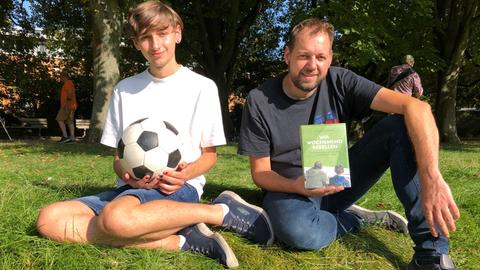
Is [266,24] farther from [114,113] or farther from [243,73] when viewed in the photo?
[114,113]

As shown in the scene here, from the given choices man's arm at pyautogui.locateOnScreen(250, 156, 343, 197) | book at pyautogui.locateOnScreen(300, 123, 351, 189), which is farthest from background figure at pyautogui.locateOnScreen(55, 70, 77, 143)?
book at pyautogui.locateOnScreen(300, 123, 351, 189)

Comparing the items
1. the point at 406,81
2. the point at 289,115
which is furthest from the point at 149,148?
the point at 406,81

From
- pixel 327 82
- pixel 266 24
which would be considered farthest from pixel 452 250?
pixel 266 24

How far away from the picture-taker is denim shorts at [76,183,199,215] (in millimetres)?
2903

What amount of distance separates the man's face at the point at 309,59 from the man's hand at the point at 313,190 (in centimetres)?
64

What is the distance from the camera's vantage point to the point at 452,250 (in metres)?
3.27

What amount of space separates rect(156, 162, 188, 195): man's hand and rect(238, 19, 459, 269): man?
438 mm

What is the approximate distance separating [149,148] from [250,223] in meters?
0.86

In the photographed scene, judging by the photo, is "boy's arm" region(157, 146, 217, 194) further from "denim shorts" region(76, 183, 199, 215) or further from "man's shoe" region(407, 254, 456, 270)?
"man's shoe" region(407, 254, 456, 270)

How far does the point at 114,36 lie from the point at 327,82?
9755 millimetres

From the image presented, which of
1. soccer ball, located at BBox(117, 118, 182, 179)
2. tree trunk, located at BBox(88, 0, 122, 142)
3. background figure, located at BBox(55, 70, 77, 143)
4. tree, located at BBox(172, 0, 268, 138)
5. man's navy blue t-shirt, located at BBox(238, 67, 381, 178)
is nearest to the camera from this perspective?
soccer ball, located at BBox(117, 118, 182, 179)

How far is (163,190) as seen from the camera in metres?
3.02

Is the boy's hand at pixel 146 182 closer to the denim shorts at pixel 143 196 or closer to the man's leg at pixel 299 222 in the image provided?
the denim shorts at pixel 143 196

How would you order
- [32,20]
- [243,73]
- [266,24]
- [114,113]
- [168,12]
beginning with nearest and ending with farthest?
[168,12] → [114,113] → [32,20] → [266,24] → [243,73]
